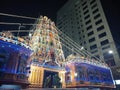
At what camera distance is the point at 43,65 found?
18.2m

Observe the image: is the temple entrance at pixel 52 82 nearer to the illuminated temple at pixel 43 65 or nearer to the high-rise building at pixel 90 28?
the illuminated temple at pixel 43 65

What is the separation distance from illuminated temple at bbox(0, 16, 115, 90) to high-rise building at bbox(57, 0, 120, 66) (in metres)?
13.2

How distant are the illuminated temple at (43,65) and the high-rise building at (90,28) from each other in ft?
43.4

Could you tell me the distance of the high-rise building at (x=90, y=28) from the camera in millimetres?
38031

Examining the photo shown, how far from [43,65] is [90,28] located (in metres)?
37.4

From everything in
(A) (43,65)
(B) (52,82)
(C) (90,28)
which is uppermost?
(C) (90,28)

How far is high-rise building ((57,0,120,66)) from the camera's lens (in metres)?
38.0

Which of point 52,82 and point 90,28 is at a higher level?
point 90,28

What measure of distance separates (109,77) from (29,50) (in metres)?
21.4

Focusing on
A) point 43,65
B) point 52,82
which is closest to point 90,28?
point 43,65

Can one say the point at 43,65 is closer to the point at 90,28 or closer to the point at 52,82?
the point at 52,82

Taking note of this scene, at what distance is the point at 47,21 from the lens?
72.8 ft

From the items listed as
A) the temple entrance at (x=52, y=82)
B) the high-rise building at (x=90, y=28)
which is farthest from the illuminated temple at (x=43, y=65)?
the high-rise building at (x=90, y=28)

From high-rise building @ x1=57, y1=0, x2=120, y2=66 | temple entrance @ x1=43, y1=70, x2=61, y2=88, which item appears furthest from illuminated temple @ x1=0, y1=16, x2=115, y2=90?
high-rise building @ x1=57, y1=0, x2=120, y2=66
